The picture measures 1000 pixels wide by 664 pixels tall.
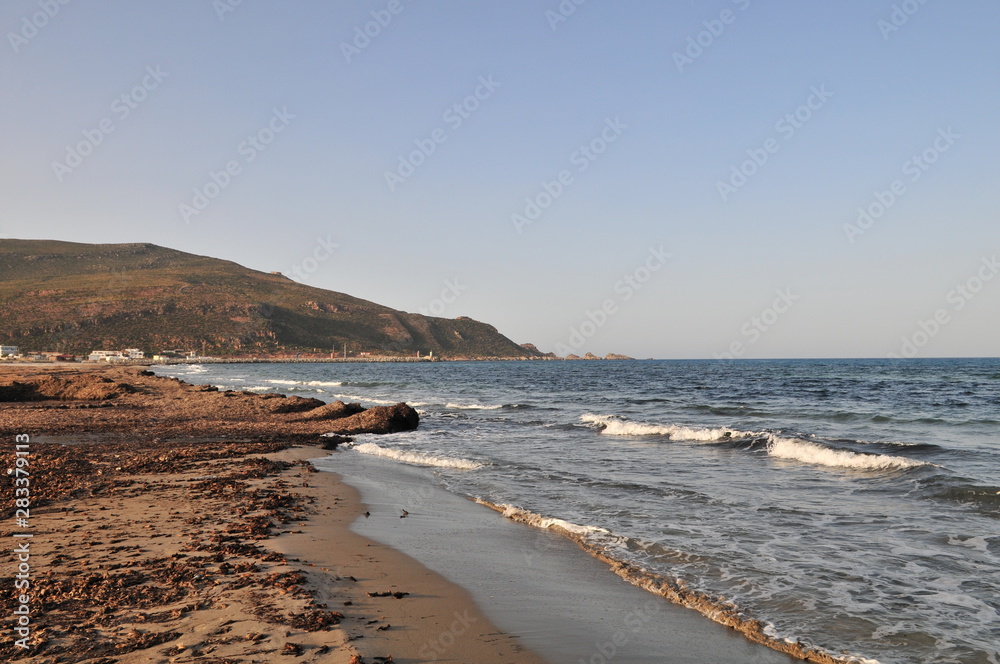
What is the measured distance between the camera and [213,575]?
600 centimetres

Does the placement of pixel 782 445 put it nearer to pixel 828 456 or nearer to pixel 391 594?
pixel 828 456

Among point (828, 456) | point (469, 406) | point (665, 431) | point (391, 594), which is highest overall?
point (391, 594)

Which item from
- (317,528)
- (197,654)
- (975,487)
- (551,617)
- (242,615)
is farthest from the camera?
(975,487)

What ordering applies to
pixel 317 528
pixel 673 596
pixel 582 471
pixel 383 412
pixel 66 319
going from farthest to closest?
pixel 66 319, pixel 383 412, pixel 582 471, pixel 317 528, pixel 673 596

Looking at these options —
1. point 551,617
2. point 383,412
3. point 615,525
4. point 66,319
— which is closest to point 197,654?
point 551,617

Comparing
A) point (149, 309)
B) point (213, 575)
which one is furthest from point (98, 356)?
point (213, 575)

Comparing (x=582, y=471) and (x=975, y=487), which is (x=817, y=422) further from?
(x=582, y=471)

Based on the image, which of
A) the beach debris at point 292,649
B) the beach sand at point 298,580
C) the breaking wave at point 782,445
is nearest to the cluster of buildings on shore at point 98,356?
the breaking wave at point 782,445

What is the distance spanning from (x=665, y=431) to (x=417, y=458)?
1025 centimetres

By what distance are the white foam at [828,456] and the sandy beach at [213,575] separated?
1262 cm

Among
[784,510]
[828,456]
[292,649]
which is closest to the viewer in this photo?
[292,649]

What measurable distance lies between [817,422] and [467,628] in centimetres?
2502

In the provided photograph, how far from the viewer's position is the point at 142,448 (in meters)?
15.0

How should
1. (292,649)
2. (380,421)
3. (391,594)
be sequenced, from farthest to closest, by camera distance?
(380,421) < (391,594) < (292,649)
